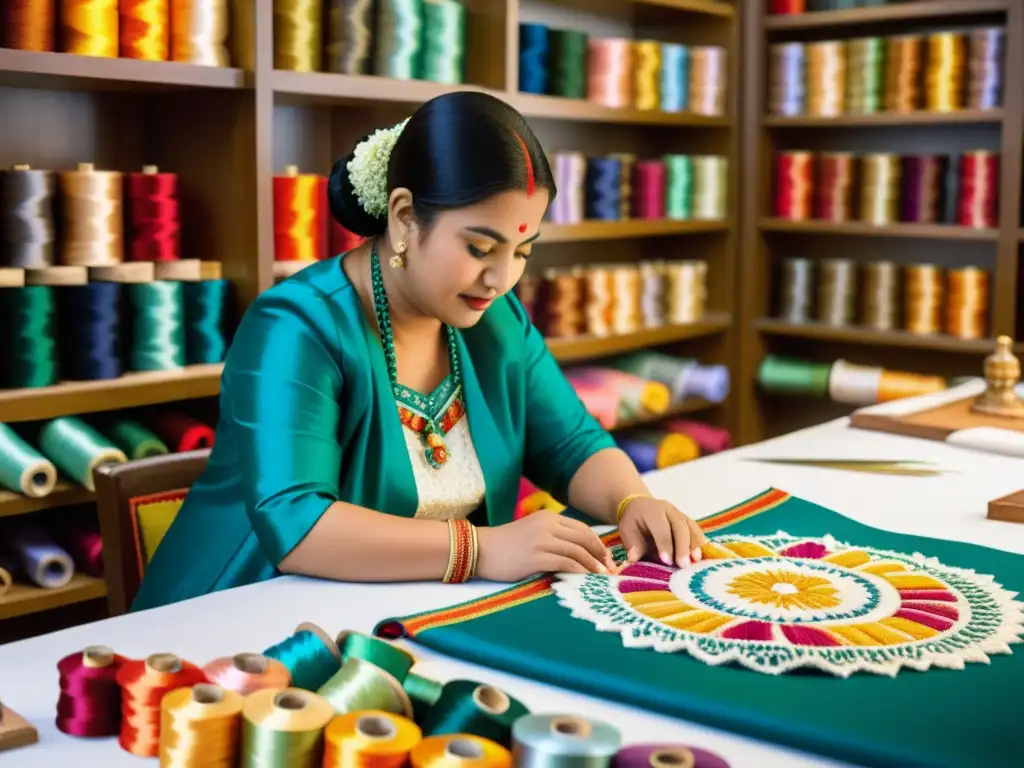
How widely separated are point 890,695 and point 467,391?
879 millimetres

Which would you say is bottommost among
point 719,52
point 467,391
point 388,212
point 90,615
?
point 90,615

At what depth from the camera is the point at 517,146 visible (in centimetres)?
157

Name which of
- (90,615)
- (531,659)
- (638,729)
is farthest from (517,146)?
(90,615)

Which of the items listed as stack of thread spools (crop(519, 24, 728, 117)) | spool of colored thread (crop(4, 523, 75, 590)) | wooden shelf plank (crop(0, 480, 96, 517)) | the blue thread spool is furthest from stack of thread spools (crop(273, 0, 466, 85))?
the blue thread spool

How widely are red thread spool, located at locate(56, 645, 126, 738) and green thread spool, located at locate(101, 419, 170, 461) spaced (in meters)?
1.79

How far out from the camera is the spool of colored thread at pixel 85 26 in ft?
8.50

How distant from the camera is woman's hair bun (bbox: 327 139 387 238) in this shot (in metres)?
1.77

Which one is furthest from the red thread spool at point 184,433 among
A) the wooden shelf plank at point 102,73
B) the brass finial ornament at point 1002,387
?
the brass finial ornament at point 1002,387

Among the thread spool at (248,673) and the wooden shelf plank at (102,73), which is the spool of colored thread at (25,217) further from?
Result: the thread spool at (248,673)

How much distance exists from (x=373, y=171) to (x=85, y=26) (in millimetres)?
1199

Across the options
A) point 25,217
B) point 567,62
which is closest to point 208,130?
point 25,217

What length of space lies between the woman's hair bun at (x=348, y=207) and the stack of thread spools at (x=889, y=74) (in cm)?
283

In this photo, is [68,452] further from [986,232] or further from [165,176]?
[986,232]

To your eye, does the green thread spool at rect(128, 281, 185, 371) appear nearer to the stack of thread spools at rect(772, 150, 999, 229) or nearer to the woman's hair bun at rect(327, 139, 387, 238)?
the woman's hair bun at rect(327, 139, 387, 238)
